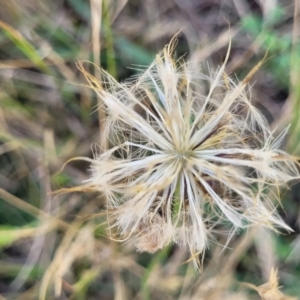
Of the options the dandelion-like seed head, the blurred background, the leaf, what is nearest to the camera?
the dandelion-like seed head

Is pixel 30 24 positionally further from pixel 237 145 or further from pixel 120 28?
pixel 237 145

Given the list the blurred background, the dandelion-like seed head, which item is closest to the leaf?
the blurred background

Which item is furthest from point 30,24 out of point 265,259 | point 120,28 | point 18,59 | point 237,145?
point 265,259

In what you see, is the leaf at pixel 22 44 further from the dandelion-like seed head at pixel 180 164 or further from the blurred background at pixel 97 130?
the dandelion-like seed head at pixel 180 164

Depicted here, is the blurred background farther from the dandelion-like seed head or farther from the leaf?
the dandelion-like seed head

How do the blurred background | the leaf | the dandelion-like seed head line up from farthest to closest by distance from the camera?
the blurred background, the leaf, the dandelion-like seed head

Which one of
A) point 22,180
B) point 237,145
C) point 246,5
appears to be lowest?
point 22,180
